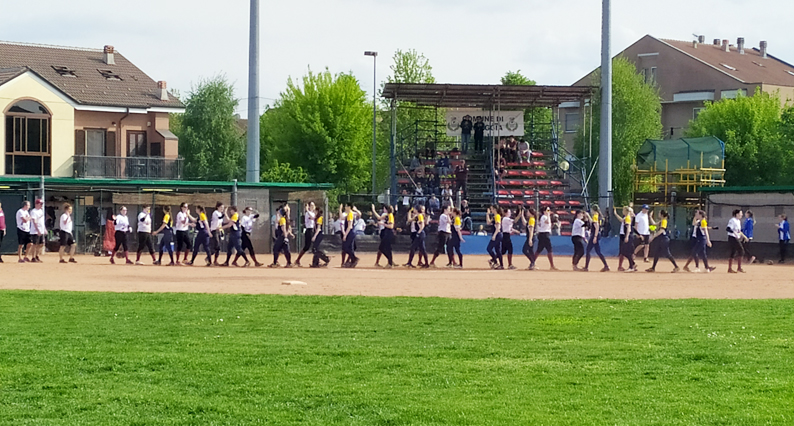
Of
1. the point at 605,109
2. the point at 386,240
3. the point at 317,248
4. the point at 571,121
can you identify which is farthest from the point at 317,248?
the point at 571,121

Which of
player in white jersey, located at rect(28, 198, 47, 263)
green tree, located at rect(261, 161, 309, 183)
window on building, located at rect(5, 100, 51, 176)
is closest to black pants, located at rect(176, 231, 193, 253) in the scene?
player in white jersey, located at rect(28, 198, 47, 263)

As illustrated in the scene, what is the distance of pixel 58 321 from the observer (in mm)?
13375

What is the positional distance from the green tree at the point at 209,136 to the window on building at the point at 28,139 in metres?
18.0

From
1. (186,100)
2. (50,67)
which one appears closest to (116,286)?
(50,67)

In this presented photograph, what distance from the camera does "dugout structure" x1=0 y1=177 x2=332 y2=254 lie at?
31.6m

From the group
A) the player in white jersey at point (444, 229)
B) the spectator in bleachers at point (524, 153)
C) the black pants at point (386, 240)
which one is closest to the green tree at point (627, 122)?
the spectator in bleachers at point (524, 153)

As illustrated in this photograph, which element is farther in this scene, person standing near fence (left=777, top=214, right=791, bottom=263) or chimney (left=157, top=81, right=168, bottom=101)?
chimney (left=157, top=81, right=168, bottom=101)

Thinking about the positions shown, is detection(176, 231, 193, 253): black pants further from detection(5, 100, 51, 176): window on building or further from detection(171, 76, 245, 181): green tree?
detection(171, 76, 245, 181): green tree

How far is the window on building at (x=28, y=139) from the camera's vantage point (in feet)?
146

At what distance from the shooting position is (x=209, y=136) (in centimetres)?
6412

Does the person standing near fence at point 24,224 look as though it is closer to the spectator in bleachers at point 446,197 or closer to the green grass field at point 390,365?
the green grass field at point 390,365

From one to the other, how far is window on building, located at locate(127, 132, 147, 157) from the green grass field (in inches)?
1352

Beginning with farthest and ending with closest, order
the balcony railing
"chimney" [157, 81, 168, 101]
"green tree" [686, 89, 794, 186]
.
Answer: "green tree" [686, 89, 794, 186], "chimney" [157, 81, 168, 101], the balcony railing

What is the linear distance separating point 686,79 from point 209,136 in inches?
1313
